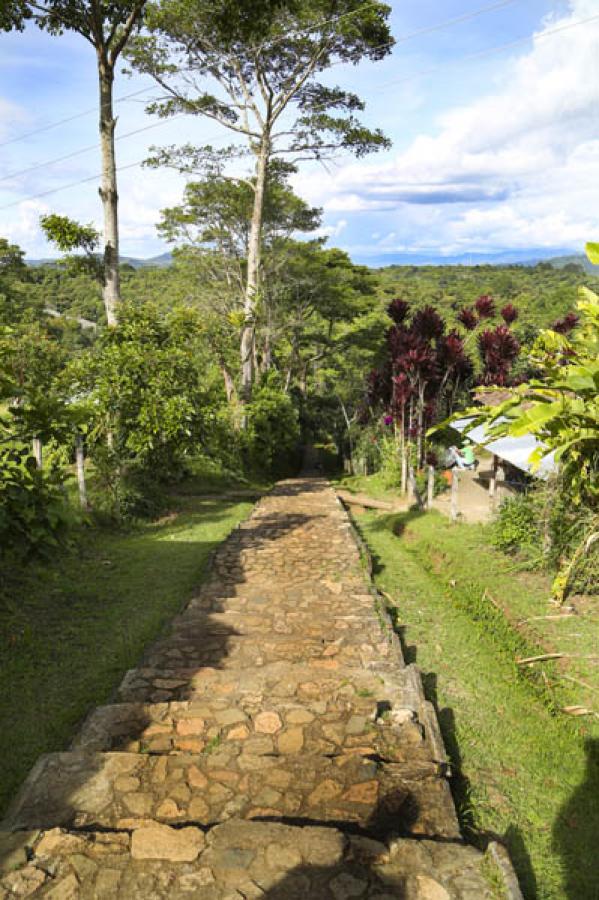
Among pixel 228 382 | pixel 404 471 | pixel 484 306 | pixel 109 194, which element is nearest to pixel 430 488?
pixel 404 471

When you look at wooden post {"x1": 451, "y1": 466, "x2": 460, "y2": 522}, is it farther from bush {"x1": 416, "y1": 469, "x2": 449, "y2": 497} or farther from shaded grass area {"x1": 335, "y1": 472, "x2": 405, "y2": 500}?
shaded grass area {"x1": 335, "y1": 472, "x2": 405, "y2": 500}

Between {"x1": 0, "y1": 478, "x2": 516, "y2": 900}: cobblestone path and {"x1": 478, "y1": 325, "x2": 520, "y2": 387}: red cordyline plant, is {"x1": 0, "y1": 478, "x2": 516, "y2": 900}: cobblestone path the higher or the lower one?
the lower one

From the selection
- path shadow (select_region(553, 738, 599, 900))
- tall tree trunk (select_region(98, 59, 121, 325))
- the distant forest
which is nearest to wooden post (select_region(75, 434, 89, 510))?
tall tree trunk (select_region(98, 59, 121, 325))

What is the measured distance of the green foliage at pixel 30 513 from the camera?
14.5 feet

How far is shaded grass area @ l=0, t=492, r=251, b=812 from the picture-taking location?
4.33 meters

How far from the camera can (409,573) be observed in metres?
8.95

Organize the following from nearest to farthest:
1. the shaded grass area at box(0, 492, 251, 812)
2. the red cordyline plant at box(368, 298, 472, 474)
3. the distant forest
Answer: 1. the shaded grass area at box(0, 492, 251, 812)
2. the red cordyline plant at box(368, 298, 472, 474)
3. the distant forest

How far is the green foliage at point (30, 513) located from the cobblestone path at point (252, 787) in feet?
4.24

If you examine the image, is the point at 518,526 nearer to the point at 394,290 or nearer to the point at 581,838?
the point at 581,838

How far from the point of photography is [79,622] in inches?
245

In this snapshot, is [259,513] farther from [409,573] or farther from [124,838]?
[124,838]

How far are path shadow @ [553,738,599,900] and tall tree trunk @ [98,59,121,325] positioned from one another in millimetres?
9987

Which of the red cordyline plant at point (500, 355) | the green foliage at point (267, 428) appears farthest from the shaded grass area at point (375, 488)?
the red cordyline plant at point (500, 355)

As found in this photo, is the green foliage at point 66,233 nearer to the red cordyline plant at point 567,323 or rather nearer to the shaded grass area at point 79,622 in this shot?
the shaded grass area at point 79,622
